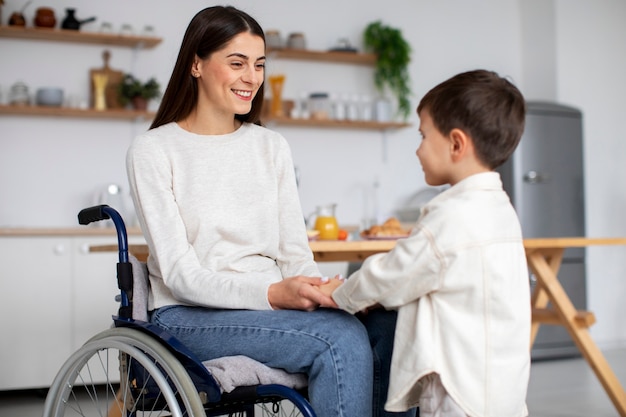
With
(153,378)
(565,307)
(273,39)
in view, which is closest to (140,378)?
(153,378)

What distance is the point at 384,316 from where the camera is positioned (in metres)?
1.69

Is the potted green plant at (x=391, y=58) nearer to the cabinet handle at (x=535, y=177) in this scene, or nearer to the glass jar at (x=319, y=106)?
the glass jar at (x=319, y=106)

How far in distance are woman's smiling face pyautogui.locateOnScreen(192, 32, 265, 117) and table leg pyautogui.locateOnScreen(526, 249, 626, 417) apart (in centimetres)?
194

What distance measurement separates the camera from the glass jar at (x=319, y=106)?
5.06 metres

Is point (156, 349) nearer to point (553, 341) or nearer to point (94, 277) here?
point (94, 277)

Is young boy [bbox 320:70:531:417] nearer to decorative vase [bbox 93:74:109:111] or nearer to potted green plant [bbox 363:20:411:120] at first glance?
decorative vase [bbox 93:74:109:111]

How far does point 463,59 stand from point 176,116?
4.06 meters

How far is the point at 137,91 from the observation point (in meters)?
4.59

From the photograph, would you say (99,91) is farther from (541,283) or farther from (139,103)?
(541,283)

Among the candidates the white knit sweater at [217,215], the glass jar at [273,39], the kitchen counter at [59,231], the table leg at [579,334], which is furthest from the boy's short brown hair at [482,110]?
the glass jar at [273,39]

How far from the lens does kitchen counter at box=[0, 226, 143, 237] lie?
3938 mm

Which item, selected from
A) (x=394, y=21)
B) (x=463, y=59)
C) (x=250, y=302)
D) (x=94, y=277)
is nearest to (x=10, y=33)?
(x=94, y=277)

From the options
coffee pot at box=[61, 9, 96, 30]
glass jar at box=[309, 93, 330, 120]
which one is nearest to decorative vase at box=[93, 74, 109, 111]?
coffee pot at box=[61, 9, 96, 30]

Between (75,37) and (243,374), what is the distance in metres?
3.48
